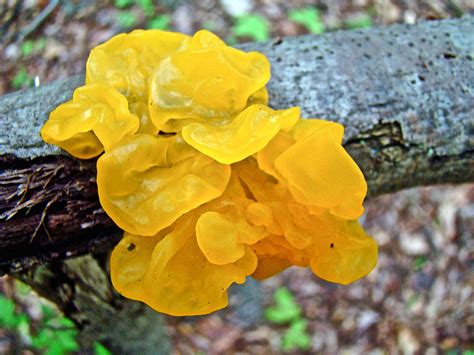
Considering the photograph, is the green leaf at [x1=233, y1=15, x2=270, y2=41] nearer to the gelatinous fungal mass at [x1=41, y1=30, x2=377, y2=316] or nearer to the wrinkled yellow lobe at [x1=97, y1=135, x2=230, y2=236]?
the gelatinous fungal mass at [x1=41, y1=30, x2=377, y2=316]

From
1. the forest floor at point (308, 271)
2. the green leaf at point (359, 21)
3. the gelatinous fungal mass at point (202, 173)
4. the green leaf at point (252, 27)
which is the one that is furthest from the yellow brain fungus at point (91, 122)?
the green leaf at point (359, 21)

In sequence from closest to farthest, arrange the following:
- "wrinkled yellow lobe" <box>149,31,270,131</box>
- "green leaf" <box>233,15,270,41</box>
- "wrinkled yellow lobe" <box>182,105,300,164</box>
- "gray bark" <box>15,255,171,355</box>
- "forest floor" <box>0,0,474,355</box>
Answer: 1. "wrinkled yellow lobe" <box>182,105,300,164</box>
2. "wrinkled yellow lobe" <box>149,31,270,131</box>
3. "gray bark" <box>15,255,171,355</box>
4. "forest floor" <box>0,0,474,355</box>
5. "green leaf" <box>233,15,270,41</box>

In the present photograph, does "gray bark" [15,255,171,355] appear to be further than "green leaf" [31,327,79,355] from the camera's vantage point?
No

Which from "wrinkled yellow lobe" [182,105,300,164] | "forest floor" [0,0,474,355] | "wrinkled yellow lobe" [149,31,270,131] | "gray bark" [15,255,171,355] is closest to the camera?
"wrinkled yellow lobe" [182,105,300,164]

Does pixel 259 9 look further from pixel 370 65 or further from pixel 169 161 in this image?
pixel 169 161

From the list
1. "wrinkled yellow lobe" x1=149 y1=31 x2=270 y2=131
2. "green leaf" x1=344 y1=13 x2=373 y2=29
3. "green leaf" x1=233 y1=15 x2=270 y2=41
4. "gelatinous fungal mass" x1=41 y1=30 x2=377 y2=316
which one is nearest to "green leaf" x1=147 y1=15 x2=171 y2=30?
"green leaf" x1=233 y1=15 x2=270 y2=41

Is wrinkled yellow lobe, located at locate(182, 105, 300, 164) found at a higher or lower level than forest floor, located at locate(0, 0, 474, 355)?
higher

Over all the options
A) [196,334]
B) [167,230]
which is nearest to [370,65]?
[167,230]
